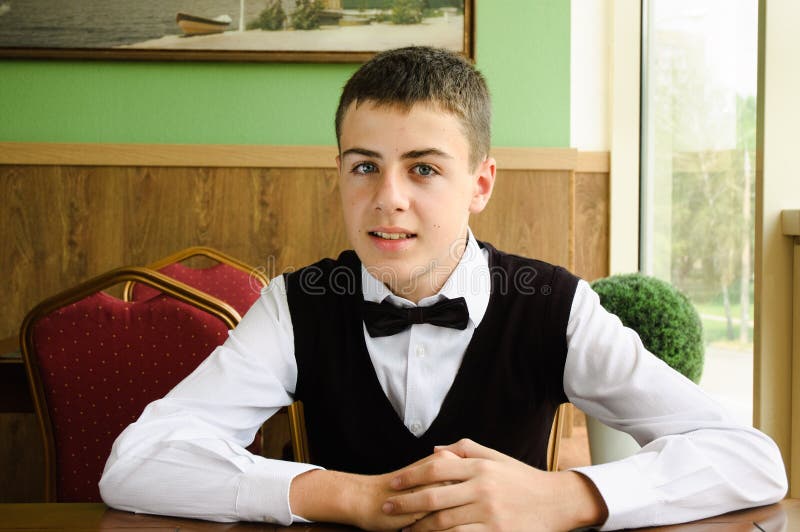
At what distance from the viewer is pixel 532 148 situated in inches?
131

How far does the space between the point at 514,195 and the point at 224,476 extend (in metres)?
2.55

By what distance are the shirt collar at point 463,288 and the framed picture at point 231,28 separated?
208 cm

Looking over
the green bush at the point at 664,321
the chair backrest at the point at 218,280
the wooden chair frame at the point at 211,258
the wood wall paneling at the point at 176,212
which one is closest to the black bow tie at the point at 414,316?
the green bush at the point at 664,321

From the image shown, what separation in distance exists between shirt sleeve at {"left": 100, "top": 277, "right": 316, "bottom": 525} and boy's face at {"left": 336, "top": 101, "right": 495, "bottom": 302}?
0.84 feet

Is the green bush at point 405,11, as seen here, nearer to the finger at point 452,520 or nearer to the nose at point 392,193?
the nose at point 392,193

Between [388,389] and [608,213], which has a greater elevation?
[608,213]

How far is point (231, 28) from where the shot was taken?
327 centimetres

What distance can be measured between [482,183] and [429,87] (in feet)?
0.80

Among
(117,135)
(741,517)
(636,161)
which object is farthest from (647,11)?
(741,517)

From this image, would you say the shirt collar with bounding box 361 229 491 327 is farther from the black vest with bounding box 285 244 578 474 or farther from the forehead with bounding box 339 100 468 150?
the forehead with bounding box 339 100 468 150

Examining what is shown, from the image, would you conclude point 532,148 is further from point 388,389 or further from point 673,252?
point 388,389

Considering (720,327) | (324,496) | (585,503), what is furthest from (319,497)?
(720,327)

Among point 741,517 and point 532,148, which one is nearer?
point 741,517

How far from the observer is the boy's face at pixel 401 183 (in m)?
1.24
